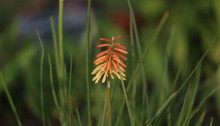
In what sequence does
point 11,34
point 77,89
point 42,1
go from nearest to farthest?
point 77,89, point 11,34, point 42,1

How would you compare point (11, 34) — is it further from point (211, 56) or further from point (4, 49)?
point (211, 56)

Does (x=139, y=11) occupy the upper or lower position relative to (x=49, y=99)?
upper

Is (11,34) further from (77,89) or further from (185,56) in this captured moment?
(185,56)

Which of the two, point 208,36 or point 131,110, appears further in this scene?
point 208,36

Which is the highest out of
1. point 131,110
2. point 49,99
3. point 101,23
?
point 101,23

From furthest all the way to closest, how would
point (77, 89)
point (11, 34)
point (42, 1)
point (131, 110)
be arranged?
point (42, 1)
point (11, 34)
point (77, 89)
point (131, 110)

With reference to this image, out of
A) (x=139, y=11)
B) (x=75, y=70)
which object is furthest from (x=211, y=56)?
(x=75, y=70)

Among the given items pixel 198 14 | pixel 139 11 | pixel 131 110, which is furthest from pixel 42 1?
pixel 131 110

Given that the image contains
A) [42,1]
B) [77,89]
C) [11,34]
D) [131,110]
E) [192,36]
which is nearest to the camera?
[131,110]

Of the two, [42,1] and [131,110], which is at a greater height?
[42,1]
